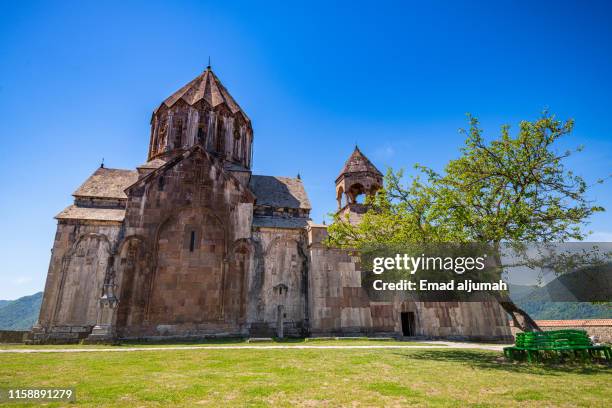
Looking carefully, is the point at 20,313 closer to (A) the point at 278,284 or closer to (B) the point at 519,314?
(A) the point at 278,284

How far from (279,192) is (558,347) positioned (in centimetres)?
1879

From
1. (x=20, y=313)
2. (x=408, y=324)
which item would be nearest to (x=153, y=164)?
(x=408, y=324)

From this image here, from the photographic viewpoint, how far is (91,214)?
2056cm

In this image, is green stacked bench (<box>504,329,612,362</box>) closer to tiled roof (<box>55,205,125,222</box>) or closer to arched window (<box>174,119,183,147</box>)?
tiled roof (<box>55,205,125,222</box>)

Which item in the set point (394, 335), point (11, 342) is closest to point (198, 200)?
point (11, 342)

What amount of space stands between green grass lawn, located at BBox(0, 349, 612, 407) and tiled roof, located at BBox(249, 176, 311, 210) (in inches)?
548

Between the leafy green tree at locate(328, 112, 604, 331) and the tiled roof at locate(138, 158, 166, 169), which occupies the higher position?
the tiled roof at locate(138, 158, 166, 169)

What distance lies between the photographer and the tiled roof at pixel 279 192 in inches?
931

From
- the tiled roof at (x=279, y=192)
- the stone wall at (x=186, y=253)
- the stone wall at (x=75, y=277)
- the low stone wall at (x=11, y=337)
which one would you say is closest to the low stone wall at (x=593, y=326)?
the tiled roof at (x=279, y=192)

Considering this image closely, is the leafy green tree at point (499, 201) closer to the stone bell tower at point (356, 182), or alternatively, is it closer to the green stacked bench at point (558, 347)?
the green stacked bench at point (558, 347)

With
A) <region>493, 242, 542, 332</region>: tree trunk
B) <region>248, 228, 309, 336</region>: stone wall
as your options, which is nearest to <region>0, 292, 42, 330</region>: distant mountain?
<region>248, 228, 309, 336</region>: stone wall

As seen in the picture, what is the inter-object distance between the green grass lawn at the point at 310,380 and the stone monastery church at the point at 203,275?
7.63 metres

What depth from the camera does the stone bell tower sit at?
1019 inches

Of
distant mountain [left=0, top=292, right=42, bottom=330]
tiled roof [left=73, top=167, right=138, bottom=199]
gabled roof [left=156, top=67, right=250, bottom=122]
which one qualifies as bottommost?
distant mountain [left=0, top=292, right=42, bottom=330]
